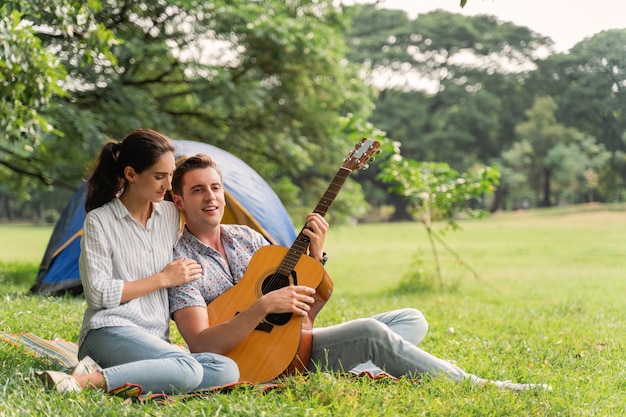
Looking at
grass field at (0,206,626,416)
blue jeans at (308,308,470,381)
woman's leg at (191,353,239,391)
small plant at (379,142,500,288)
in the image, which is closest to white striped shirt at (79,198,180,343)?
woman's leg at (191,353,239,391)

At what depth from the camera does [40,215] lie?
32250 millimetres

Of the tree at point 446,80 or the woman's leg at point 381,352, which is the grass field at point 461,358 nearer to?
the woman's leg at point 381,352

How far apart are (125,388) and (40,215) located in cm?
3191

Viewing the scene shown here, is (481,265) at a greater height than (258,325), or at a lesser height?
lesser

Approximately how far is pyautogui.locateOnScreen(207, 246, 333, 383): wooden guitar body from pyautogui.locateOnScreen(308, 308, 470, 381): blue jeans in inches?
3.6

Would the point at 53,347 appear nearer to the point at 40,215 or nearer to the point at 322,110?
the point at 322,110

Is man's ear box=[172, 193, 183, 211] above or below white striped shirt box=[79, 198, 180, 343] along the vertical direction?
above

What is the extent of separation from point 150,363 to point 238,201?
334cm

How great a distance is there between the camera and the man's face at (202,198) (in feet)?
9.68

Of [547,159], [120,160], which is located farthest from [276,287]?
[547,159]

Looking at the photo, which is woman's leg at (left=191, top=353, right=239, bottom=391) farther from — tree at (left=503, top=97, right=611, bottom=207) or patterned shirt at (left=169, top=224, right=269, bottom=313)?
tree at (left=503, top=97, right=611, bottom=207)

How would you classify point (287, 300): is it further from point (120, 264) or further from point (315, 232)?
point (120, 264)

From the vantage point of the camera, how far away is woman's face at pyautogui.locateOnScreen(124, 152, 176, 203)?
9.30 ft

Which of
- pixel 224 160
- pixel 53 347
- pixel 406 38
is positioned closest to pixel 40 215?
pixel 406 38
